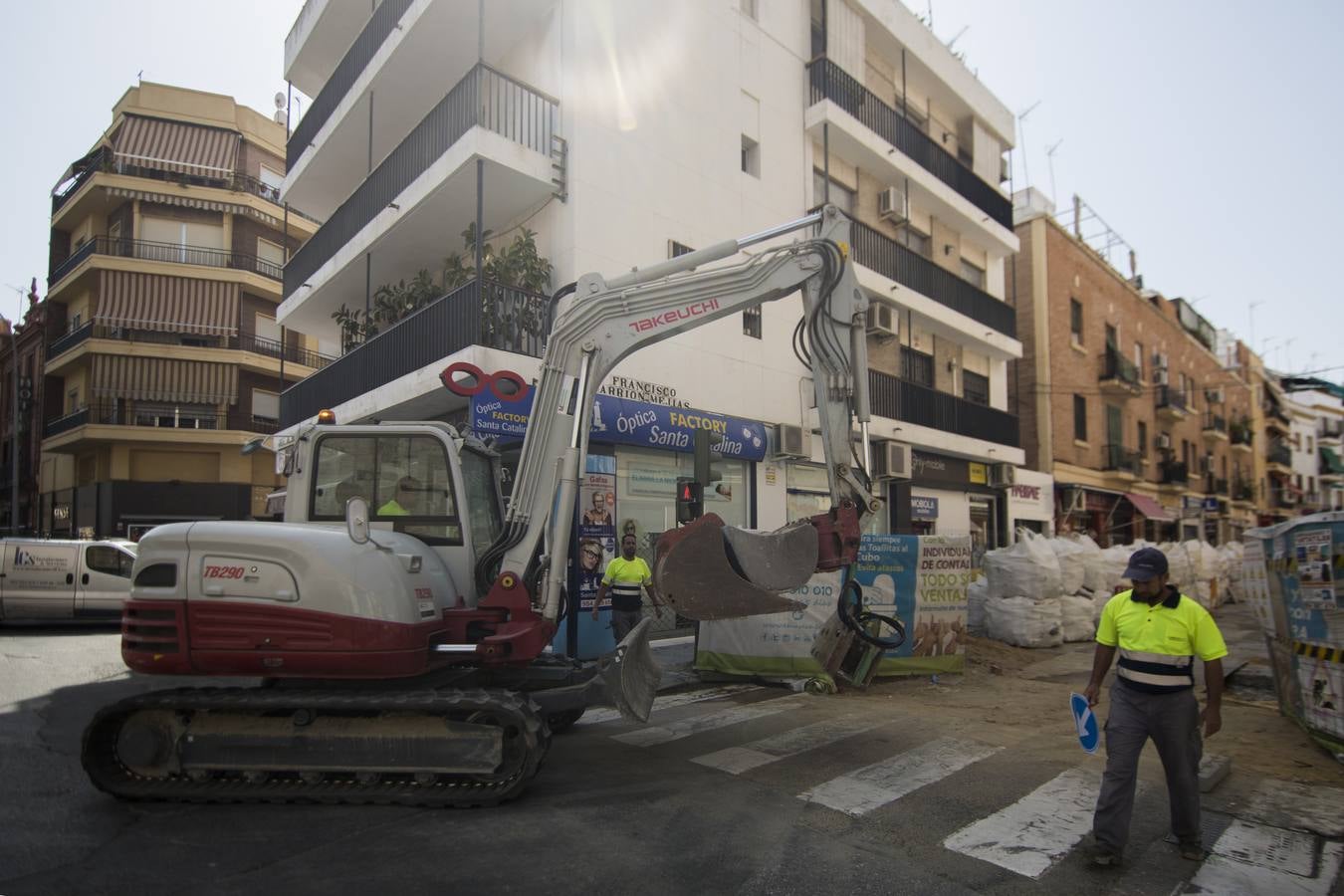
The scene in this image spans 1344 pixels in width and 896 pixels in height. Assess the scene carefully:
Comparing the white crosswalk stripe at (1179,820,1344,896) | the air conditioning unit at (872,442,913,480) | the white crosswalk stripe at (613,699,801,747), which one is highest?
the air conditioning unit at (872,442,913,480)

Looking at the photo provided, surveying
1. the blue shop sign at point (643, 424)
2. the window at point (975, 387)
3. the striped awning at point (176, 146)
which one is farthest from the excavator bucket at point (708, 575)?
the striped awning at point (176, 146)

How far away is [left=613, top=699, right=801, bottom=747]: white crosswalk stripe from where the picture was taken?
695cm

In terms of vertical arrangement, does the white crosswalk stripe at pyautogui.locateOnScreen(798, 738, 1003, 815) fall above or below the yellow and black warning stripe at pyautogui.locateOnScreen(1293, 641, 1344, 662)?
below

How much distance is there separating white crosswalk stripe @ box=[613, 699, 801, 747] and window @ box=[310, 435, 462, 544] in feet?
7.73

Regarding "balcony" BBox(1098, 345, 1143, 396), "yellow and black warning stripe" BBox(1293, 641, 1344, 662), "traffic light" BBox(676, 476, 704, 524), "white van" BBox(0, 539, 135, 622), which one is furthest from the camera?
"balcony" BBox(1098, 345, 1143, 396)

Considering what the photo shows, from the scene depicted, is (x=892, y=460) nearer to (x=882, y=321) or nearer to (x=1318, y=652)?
(x=882, y=321)

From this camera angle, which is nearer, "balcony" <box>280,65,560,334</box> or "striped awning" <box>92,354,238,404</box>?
"balcony" <box>280,65,560,334</box>

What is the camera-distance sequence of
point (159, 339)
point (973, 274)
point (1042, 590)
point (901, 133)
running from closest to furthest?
point (1042, 590), point (901, 133), point (973, 274), point (159, 339)

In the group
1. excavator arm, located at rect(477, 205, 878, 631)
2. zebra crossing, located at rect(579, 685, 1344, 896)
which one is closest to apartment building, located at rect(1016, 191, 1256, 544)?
zebra crossing, located at rect(579, 685, 1344, 896)

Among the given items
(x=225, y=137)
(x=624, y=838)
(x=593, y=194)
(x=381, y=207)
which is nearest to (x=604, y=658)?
(x=624, y=838)

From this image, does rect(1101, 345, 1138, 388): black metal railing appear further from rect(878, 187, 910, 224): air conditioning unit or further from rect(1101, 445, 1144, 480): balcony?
rect(878, 187, 910, 224): air conditioning unit

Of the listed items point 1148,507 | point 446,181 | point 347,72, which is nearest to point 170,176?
point 347,72

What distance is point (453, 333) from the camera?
12383mm

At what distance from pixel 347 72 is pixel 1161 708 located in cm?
1707
